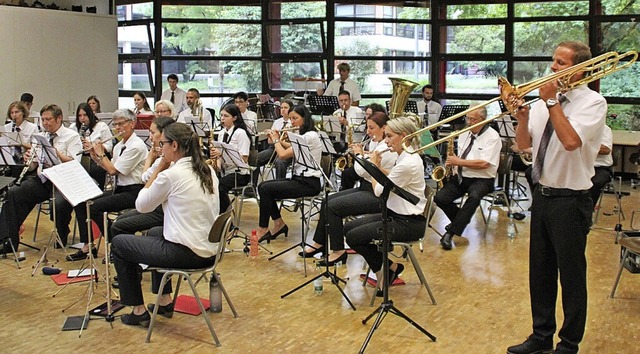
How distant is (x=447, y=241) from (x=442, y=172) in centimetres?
70

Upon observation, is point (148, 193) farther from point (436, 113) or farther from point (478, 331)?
point (436, 113)

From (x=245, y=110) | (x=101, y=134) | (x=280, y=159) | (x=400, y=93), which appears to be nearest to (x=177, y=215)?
(x=101, y=134)

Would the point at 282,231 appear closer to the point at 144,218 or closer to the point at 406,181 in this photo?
the point at 144,218

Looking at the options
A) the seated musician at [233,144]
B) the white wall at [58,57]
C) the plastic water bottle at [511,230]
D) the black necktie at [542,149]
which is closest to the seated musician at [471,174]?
the plastic water bottle at [511,230]

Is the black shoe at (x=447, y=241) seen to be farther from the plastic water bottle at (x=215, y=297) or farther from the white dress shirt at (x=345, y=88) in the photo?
the white dress shirt at (x=345, y=88)

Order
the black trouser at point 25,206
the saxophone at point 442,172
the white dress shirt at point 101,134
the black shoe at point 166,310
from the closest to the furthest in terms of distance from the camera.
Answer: the black shoe at point 166,310, the black trouser at point 25,206, the saxophone at point 442,172, the white dress shirt at point 101,134

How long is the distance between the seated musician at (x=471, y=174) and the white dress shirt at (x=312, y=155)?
1405 millimetres

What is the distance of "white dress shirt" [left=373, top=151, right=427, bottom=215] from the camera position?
5672mm

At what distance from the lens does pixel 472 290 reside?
6.19m

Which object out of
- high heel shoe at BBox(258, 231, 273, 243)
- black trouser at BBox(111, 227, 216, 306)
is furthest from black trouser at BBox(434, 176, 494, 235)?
black trouser at BBox(111, 227, 216, 306)

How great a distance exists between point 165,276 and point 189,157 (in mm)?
808

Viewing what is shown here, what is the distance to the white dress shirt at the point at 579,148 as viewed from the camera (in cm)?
404

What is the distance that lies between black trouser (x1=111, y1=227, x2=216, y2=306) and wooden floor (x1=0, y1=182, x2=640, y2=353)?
0.28m

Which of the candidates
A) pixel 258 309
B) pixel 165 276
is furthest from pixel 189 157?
pixel 258 309
